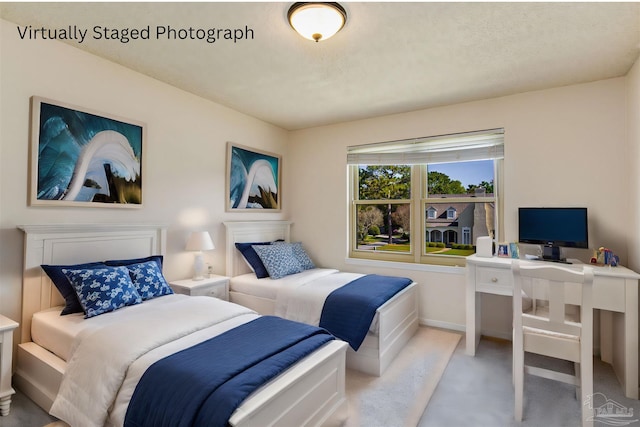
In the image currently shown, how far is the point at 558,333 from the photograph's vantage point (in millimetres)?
1995

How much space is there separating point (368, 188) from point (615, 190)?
2474 millimetres

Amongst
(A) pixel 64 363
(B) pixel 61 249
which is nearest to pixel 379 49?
(B) pixel 61 249

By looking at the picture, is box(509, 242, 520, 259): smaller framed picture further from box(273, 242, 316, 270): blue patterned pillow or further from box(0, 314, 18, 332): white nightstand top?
box(0, 314, 18, 332): white nightstand top

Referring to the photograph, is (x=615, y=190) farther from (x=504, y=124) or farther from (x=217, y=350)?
(x=217, y=350)

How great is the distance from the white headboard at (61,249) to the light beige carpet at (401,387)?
2.22 meters

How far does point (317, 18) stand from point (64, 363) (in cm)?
263

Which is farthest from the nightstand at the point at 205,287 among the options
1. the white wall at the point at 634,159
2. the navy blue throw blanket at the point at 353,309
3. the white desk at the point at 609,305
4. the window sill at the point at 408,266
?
the white wall at the point at 634,159

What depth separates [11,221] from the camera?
2.23 meters

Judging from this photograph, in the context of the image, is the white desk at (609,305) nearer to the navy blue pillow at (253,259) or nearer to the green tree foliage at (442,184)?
the green tree foliage at (442,184)

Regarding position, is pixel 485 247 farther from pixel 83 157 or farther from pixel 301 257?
pixel 83 157

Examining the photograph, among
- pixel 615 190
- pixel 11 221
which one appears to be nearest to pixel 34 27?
pixel 11 221

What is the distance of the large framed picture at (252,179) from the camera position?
154 inches

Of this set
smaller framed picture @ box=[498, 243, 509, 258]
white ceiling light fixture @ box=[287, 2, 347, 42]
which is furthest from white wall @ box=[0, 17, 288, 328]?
smaller framed picture @ box=[498, 243, 509, 258]

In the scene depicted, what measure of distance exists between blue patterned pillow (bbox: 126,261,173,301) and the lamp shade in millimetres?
499
